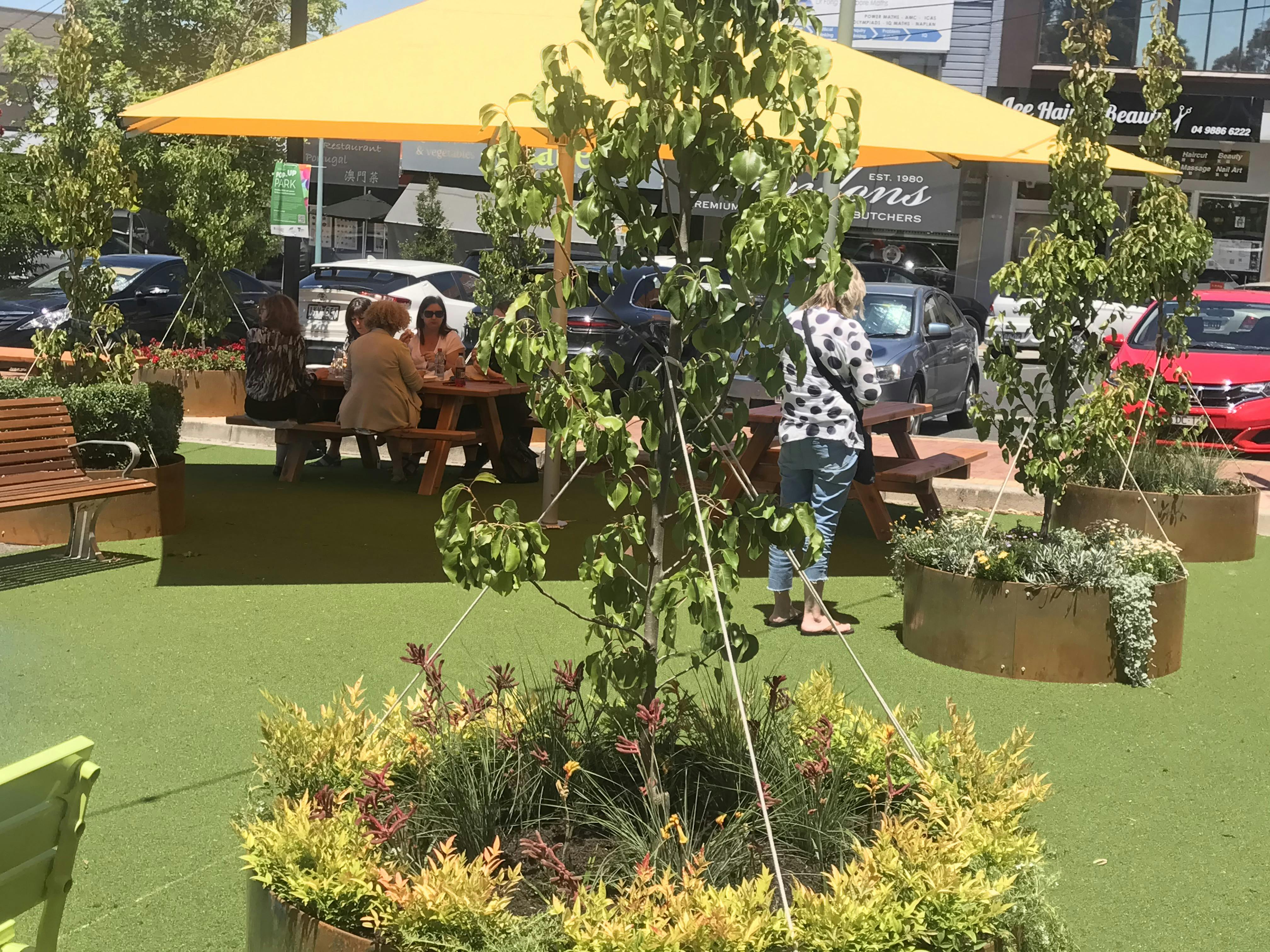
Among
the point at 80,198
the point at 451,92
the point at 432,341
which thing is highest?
the point at 451,92

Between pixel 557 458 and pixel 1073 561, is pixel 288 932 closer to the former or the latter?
pixel 1073 561

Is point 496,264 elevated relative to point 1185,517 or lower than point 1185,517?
elevated

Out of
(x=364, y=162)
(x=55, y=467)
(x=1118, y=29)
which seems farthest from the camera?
(x=364, y=162)

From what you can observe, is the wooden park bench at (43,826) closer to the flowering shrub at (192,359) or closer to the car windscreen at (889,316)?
the flowering shrub at (192,359)

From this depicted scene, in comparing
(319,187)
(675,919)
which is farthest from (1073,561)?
(319,187)

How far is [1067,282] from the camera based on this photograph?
24.3ft

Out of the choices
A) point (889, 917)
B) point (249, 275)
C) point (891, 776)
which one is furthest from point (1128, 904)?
point (249, 275)

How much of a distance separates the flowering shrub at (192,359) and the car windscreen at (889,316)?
21.0 feet

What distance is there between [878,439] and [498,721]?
1053 cm

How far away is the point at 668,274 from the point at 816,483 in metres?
3.79

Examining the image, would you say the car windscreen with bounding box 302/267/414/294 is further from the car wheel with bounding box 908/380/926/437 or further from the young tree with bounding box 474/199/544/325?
the car wheel with bounding box 908/380/926/437

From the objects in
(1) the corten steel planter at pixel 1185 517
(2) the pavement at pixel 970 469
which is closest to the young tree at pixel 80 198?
(2) the pavement at pixel 970 469

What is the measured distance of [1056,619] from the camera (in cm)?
662

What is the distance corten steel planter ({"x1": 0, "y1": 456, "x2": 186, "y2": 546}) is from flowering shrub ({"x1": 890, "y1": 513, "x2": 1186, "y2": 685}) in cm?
445
